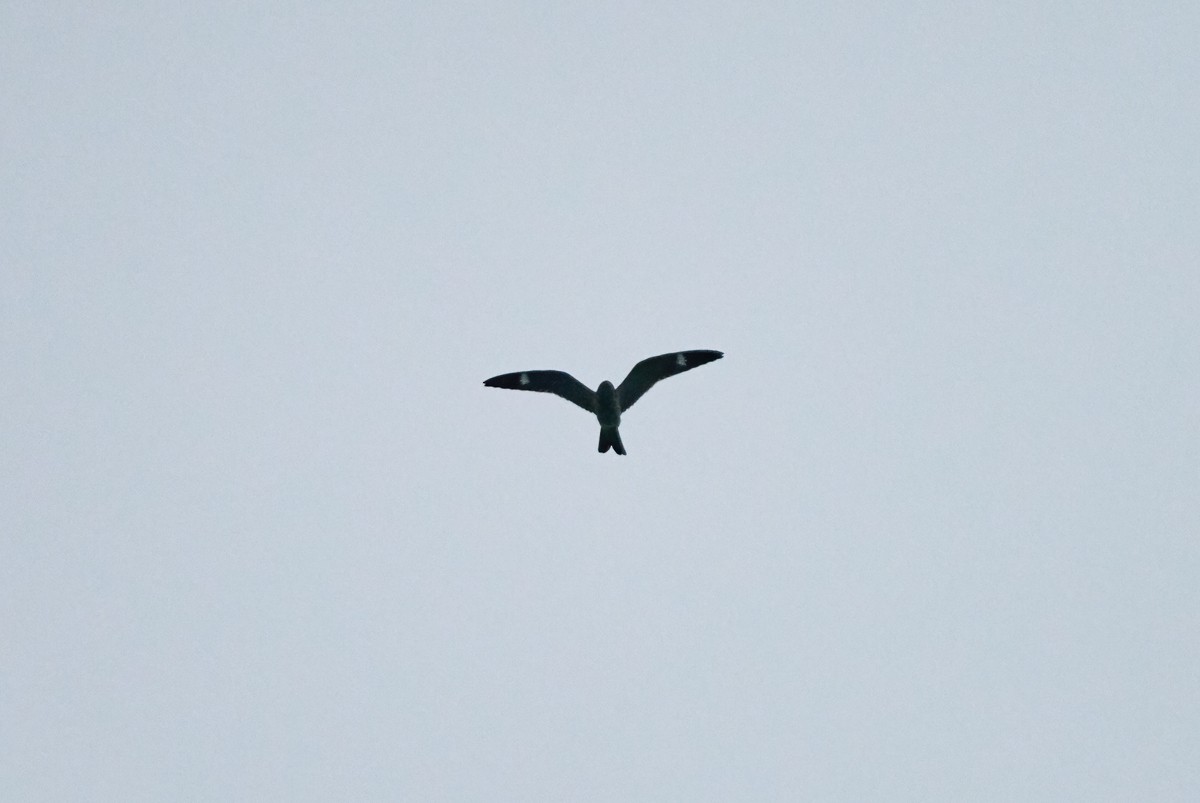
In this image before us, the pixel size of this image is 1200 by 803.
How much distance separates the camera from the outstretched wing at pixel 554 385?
719 inches

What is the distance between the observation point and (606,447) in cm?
1856

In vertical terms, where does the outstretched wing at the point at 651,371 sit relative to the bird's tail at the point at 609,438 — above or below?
above

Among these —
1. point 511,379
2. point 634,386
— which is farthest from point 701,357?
point 511,379

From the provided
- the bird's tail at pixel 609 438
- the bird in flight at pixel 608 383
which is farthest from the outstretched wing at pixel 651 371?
the bird's tail at pixel 609 438

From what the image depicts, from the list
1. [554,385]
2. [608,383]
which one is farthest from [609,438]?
[554,385]

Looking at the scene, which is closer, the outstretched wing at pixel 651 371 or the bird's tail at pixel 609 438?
the outstretched wing at pixel 651 371

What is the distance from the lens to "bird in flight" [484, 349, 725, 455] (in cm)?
1820

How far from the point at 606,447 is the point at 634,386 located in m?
1.35

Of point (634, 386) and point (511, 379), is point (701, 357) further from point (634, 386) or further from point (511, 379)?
point (511, 379)

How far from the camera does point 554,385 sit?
18578 millimetres

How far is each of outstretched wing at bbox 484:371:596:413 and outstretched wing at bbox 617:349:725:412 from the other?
68 cm

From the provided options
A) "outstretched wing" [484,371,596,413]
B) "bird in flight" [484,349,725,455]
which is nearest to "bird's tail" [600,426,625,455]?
"bird in flight" [484,349,725,455]

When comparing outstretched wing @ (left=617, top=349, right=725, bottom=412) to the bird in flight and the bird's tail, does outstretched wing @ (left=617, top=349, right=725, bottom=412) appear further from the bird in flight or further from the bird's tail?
Result: the bird's tail

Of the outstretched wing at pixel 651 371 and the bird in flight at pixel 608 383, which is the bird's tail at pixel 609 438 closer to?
the bird in flight at pixel 608 383
